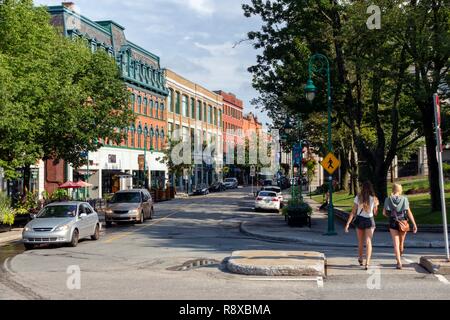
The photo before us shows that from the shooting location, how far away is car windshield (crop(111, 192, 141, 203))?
28766 mm

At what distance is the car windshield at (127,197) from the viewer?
2877cm

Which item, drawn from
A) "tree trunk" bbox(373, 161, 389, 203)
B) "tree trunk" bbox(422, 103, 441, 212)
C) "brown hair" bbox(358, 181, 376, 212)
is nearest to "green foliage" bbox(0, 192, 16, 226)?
"tree trunk" bbox(373, 161, 389, 203)

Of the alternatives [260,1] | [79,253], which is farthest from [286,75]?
[79,253]

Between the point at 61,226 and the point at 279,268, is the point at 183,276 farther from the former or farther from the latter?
the point at 61,226

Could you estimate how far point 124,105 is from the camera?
Result: 1332 inches

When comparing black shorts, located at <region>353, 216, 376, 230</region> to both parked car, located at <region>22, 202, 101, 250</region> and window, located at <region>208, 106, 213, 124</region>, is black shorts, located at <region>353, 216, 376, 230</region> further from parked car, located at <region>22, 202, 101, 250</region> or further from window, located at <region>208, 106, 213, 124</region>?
window, located at <region>208, 106, 213, 124</region>

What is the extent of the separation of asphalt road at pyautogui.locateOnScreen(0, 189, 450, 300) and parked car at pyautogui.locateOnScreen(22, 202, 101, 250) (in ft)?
1.36

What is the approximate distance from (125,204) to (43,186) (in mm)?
20361

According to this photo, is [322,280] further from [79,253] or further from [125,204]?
[125,204]

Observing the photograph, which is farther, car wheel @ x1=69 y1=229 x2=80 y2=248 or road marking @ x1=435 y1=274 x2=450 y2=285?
car wheel @ x1=69 y1=229 x2=80 y2=248

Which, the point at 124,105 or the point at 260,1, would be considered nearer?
the point at 260,1

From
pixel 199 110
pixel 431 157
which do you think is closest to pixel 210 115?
pixel 199 110

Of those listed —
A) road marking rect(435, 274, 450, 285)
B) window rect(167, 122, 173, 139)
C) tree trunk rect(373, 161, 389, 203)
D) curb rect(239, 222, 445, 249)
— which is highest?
window rect(167, 122, 173, 139)

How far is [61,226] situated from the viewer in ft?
59.5
